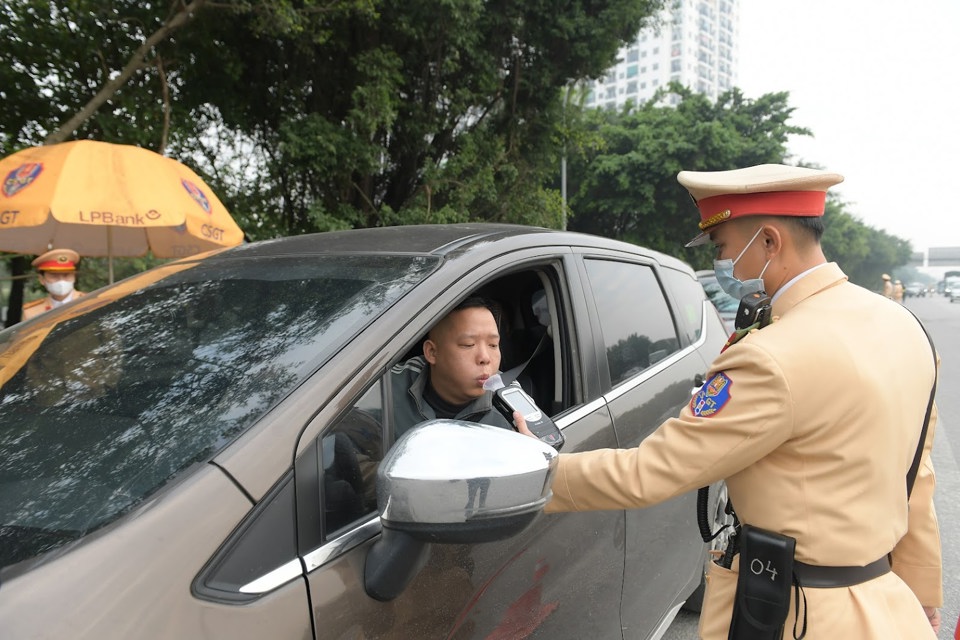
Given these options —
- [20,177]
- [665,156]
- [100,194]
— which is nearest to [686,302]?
[100,194]

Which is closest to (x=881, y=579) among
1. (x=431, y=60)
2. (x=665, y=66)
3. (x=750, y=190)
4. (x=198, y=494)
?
(x=750, y=190)

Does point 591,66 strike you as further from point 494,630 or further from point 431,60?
point 494,630

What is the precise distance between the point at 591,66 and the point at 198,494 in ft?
37.0

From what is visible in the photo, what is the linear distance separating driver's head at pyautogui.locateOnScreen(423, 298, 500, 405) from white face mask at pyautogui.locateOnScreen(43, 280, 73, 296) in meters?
3.89

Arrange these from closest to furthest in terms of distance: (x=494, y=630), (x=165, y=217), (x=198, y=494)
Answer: (x=198, y=494)
(x=494, y=630)
(x=165, y=217)

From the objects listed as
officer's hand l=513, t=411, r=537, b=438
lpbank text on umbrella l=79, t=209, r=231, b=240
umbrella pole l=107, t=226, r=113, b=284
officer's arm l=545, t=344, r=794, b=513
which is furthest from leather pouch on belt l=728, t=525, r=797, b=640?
umbrella pole l=107, t=226, r=113, b=284

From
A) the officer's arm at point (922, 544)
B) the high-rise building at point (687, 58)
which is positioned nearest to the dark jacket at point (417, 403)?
the officer's arm at point (922, 544)

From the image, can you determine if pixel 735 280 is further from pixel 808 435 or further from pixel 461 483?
pixel 461 483

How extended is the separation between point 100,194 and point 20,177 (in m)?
0.57

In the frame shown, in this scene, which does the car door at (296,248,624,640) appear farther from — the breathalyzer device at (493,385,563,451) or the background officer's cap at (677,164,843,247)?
the background officer's cap at (677,164,843,247)

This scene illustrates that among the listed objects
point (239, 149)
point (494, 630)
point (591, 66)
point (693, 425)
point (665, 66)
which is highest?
point (665, 66)

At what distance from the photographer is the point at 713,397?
128cm

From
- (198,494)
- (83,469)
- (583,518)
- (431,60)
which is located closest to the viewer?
(198,494)

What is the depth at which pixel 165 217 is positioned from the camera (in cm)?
433
